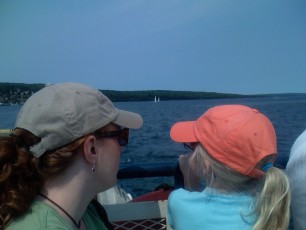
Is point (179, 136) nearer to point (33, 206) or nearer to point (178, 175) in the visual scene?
point (178, 175)

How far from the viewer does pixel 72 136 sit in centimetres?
A: 119

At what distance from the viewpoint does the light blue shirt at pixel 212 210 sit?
58.0 inches

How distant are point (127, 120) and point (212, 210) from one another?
1.78 feet

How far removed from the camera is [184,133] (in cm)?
169

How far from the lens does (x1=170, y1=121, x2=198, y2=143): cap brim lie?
5.42 feet

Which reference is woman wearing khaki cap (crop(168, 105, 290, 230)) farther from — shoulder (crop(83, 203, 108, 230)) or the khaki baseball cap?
the khaki baseball cap

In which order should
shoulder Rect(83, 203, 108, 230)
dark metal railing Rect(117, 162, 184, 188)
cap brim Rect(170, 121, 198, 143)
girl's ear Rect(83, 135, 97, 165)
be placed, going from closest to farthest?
girl's ear Rect(83, 135, 97, 165) < shoulder Rect(83, 203, 108, 230) < cap brim Rect(170, 121, 198, 143) < dark metal railing Rect(117, 162, 184, 188)

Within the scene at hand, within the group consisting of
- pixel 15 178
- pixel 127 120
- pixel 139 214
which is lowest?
pixel 139 214

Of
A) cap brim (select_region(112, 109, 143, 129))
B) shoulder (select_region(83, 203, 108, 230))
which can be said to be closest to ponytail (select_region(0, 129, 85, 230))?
cap brim (select_region(112, 109, 143, 129))

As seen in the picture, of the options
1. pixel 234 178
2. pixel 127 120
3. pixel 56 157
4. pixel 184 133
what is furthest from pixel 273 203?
pixel 56 157

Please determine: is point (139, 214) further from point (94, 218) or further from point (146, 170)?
point (94, 218)

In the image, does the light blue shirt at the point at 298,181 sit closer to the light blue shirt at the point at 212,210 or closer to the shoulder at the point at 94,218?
the light blue shirt at the point at 212,210

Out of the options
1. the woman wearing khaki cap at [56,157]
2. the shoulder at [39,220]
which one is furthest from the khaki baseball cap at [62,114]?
the shoulder at [39,220]

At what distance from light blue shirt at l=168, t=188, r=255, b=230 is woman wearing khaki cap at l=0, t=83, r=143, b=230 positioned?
1.39ft
